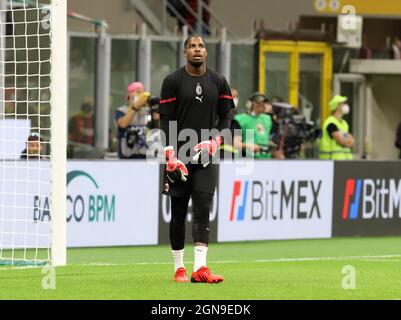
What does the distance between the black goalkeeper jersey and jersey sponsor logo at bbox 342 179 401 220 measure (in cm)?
919

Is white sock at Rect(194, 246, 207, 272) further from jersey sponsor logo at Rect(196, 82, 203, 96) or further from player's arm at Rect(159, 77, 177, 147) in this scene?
A: jersey sponsor logo at Rect(196, 82, 203, 96)

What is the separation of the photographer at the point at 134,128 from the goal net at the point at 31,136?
1.90m

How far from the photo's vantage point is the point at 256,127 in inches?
850

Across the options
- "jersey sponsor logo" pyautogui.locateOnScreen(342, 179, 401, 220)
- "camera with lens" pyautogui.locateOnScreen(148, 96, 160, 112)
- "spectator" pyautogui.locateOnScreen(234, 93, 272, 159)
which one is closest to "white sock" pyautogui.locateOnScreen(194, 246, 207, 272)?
"camera with lens" pyautogui.locateOnScreen(148, 96, 160, 112)

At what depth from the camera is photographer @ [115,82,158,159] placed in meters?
19.9

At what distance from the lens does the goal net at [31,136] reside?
Result: 1383cm

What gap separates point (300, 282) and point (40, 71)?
471cm

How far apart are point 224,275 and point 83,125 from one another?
13199mm

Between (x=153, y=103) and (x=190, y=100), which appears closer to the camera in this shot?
(x=190, y=100)

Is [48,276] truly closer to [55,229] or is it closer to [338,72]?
[55,229]

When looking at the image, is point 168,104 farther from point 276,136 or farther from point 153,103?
point 276,136

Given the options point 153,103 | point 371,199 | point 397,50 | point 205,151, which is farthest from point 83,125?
point 205,151

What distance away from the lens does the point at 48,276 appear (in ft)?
40.3
